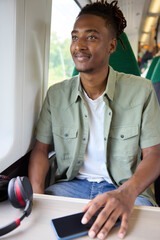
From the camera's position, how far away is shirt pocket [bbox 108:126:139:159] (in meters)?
1.33

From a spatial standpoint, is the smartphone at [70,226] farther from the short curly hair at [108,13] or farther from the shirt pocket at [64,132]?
the short curly hair at [108,13]

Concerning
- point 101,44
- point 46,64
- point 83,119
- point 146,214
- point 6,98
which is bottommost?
point 146,214

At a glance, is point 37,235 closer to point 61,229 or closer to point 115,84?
point 61,229

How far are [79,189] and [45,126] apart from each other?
15.8 inches

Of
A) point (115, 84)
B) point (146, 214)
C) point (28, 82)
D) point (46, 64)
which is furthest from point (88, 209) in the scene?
point (46, 64)

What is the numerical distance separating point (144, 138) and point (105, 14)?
75cm

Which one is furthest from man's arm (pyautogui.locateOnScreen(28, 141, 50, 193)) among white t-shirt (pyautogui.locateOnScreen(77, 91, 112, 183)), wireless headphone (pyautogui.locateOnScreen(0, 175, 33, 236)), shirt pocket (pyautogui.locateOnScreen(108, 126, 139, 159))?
wireless headphone (pyautogui.locateOnScreen(0, 175, 33, 236))

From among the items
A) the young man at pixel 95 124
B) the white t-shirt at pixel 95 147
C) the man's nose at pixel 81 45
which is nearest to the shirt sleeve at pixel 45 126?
the young man at pixel 95 124

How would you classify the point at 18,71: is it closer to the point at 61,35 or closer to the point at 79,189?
the point at 79,189

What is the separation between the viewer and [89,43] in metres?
1.34

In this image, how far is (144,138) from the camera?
1.34 metres

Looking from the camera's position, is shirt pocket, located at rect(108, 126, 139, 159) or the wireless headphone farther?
shirt pocket, located at rect(108, 126, 139, 159)

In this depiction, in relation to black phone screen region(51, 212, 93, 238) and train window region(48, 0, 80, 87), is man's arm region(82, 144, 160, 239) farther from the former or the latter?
train window region(48, 0, 80, 87)

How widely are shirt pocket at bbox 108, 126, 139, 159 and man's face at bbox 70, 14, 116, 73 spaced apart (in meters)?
0.37
